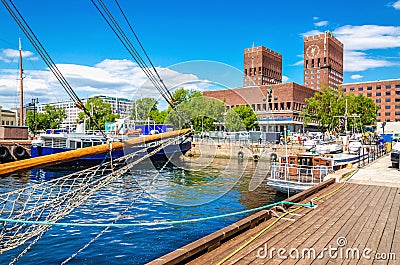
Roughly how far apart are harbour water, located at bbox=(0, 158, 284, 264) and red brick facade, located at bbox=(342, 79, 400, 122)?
12775 centimetres

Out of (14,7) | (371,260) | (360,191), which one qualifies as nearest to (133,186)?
(360,191)

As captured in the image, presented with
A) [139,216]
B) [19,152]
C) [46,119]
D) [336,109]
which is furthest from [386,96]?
[139,216]

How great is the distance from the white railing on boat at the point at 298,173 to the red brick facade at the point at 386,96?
134 m

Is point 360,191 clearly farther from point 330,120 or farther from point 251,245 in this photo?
point 330,120

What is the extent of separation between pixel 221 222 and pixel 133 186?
42.7 feet

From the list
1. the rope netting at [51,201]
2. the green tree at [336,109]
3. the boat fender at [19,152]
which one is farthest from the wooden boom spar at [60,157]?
the green tree at [336,109]

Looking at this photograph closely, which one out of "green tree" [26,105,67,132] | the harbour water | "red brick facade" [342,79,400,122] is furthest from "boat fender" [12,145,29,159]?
"red brick facade" [342,79,400,122]

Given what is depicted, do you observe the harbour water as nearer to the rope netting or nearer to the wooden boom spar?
the rope netting

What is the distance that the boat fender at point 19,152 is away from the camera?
45156mm

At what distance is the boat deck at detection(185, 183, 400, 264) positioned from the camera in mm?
7039

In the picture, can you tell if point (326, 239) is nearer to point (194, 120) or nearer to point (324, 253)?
point (324, 253)

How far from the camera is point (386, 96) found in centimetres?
14000

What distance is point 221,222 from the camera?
56.7 feet

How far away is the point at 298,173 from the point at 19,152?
37.7 meters
